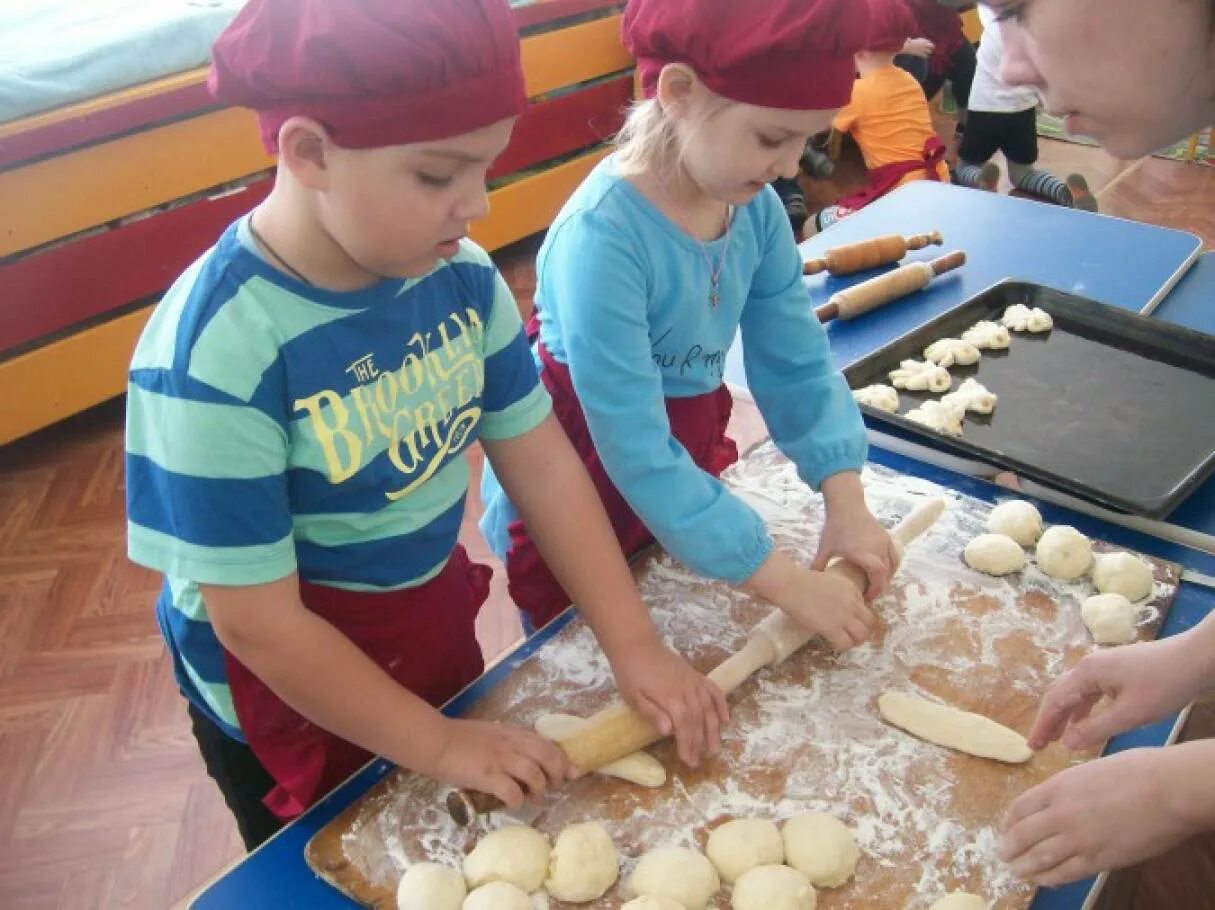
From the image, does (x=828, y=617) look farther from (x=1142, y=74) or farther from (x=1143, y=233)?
(x=1143, y=233)

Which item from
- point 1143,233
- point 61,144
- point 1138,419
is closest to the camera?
point 1138,419

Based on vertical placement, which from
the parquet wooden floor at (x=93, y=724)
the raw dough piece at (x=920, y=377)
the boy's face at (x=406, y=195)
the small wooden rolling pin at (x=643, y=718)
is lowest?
the parquet wooden floor at (x=93, y=724)

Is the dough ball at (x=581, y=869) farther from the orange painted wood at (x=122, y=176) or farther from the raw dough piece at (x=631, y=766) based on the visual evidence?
the orange painted wood at (x=122, y=176)

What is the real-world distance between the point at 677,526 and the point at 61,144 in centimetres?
234

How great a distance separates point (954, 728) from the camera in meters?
0.98

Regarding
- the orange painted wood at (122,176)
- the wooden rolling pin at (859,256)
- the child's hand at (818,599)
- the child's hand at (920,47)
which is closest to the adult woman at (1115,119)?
the child's hand at (818,599)

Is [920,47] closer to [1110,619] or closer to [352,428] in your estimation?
[1110,619]

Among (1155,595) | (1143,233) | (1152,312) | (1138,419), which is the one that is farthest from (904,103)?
(1155,595)

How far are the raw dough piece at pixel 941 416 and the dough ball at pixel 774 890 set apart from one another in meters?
0.74

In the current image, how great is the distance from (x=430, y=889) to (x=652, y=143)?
30.4 inches

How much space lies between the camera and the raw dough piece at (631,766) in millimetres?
941

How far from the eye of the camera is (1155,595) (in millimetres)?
1135

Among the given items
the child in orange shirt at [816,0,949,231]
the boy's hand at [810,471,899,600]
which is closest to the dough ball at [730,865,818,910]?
the boy's hand at [810,471,899,600]

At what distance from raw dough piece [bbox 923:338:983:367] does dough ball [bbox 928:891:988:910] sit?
910 mm
